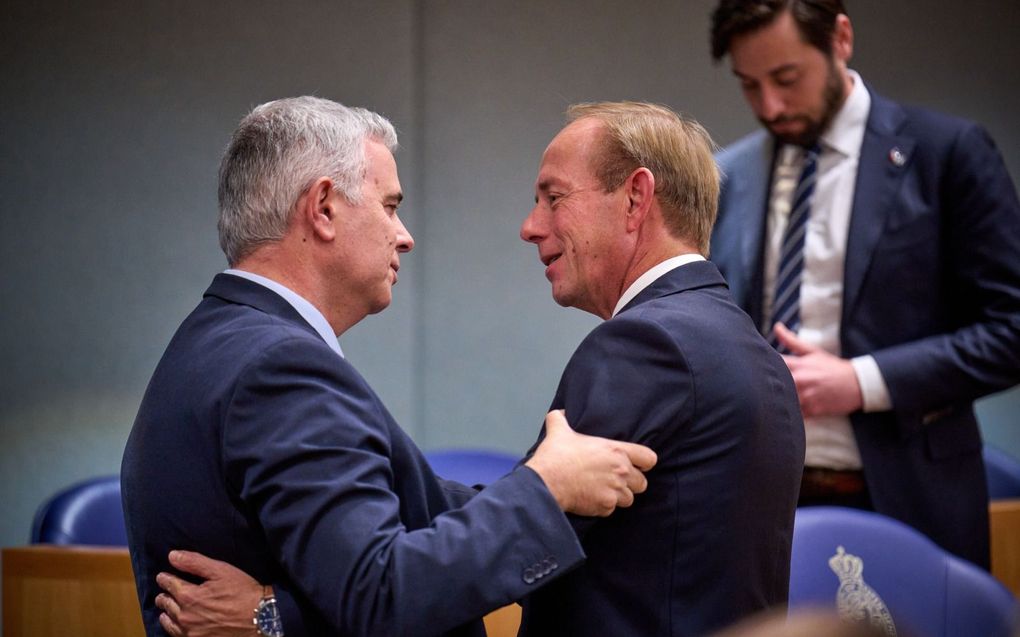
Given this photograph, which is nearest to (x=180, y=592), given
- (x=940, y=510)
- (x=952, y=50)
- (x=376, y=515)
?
(x=376, y=515)

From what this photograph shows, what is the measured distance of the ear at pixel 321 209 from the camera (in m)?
1.91

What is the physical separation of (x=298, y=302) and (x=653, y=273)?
0.55m

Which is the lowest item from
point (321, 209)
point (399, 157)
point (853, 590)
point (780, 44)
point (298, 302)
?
point (853, 590)

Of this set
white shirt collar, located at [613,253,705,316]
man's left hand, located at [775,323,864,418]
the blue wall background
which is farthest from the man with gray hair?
the blue wall background

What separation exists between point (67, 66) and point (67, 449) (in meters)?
1.30

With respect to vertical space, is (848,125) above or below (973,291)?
above

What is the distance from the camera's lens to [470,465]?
3371 mm

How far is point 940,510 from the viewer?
292 centimetres

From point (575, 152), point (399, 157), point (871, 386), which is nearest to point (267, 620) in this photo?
point (575, 152)

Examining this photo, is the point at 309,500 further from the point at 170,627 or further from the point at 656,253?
the point at 656,253

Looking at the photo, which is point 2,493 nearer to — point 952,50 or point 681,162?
point 681,162

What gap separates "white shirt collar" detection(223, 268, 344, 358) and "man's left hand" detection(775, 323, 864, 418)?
1.27 meters

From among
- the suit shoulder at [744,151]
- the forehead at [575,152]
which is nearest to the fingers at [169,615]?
the forehead at [575,152]

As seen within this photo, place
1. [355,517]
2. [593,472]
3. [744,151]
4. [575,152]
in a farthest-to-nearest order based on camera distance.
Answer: [744,151] < [575,152] < [593,472] < [355,517]
